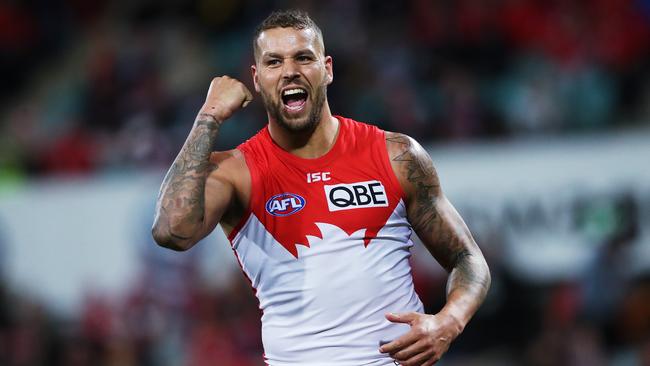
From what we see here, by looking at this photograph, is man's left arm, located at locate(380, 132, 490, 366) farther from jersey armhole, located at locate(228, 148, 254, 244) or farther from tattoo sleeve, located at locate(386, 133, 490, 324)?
jersey armhole, located at locate(228, 148, 254, 244)

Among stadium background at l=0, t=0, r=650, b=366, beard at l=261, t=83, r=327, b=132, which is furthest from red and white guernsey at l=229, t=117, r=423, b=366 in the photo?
stadium background at l=0, t=0, r=650, b=366

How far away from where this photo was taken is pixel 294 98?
4.73 meters

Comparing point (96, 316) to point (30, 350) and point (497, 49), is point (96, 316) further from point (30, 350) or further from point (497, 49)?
point (497, 49)

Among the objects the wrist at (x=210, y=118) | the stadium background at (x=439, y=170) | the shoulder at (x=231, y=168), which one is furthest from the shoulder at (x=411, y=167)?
the stadium background at (x=439, y=170)

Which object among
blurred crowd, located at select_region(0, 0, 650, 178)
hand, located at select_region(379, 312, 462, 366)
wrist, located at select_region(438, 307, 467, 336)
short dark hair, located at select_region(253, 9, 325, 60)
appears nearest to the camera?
hand, located at select_region(379, 312, 462, 366)

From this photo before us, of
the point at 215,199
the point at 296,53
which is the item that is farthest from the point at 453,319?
the point at 296,53

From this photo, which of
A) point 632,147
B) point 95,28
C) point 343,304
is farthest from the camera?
point 95,28

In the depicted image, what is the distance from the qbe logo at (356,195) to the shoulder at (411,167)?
13 centimetres

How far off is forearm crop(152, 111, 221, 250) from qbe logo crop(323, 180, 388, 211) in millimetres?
529

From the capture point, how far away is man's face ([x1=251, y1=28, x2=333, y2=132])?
4.67m

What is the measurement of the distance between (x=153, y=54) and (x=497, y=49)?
4630 mm

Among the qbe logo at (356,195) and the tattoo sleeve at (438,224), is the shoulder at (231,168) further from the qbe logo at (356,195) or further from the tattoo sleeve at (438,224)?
the tattoo sleeve at (438,224)

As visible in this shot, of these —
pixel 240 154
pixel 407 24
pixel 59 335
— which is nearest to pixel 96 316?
pixel 59 335

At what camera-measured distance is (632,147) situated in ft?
30.6
